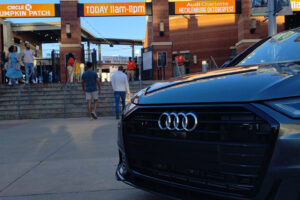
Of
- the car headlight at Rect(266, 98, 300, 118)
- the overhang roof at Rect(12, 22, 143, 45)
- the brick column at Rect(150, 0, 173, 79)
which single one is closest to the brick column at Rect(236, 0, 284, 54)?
the brick column at Rect(150, 0, 173, 79)

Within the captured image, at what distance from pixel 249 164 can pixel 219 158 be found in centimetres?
17

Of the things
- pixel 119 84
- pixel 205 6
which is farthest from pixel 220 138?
pixel 205 6

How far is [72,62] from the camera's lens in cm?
1494

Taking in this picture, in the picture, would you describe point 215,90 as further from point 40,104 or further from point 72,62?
point 72,62

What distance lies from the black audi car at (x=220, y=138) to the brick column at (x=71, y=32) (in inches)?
641

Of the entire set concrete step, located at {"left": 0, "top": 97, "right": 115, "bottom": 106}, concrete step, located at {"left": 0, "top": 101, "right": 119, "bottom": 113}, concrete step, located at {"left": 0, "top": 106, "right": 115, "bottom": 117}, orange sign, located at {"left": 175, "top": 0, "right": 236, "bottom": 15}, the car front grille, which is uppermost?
orange sign, located at {"left": 175, "top": 0, "right": 236, "bottom": 15}

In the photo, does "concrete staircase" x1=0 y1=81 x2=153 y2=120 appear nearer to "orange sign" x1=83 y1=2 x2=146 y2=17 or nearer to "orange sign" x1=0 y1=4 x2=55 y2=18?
"orange sign" x1=0 y1=4 x2=55 y2=18

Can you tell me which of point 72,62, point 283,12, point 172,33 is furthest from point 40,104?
point 172,33

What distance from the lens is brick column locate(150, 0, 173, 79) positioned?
17.5 m

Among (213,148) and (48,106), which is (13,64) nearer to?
(48,106)

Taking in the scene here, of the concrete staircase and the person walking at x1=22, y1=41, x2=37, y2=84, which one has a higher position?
the person walking at x1=22, y1=41, x2=37, y2=84

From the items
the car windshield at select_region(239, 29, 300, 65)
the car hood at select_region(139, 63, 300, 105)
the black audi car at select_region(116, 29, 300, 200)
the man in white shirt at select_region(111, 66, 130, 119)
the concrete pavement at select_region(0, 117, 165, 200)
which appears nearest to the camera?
the black audi car at select_region(116, 29, 300, 200)

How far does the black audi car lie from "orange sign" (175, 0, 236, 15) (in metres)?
16.4

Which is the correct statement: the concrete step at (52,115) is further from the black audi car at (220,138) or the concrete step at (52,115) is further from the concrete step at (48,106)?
the black audi car at (220,138)
